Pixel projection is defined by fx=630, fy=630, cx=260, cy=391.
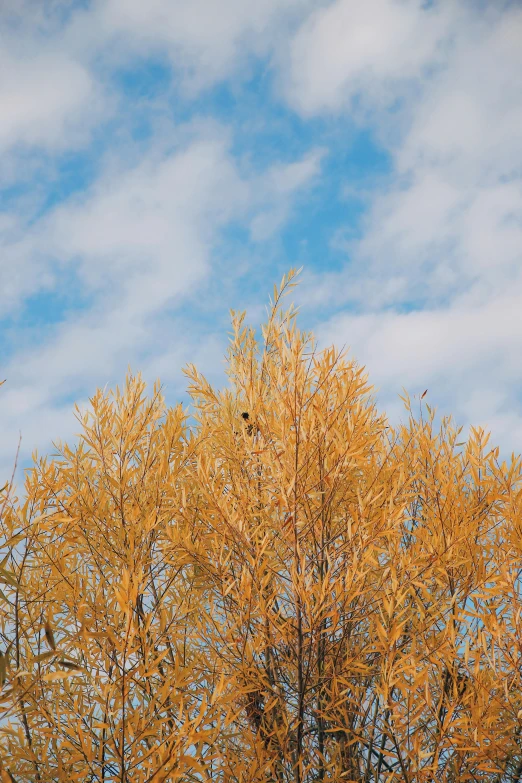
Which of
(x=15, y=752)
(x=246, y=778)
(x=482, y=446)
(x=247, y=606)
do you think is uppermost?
(x=482, y=446)

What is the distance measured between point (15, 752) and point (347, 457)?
2028mm

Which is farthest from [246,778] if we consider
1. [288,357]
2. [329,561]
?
[288,357]

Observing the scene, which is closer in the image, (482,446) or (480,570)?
(480,570)

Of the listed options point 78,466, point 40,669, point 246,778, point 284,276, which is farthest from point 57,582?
point 284,276

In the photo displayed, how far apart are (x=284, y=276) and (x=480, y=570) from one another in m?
2.16

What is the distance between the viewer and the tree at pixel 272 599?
2705 mm

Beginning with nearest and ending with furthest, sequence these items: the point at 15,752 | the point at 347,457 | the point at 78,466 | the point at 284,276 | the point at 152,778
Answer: the point at 152,778 → the point at 15,752 → the point at 347,457 → the point at 78,466 → the point at 284,276

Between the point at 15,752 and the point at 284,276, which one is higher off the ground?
the point at 284,276

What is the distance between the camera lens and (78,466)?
12.8 ft

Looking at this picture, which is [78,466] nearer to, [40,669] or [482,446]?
[40,669]

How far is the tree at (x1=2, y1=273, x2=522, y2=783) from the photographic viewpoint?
271 cm

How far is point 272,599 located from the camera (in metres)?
2.83

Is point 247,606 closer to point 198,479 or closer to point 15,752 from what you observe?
point 198,479

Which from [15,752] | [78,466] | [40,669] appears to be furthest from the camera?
[78,466]
